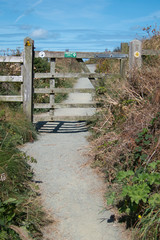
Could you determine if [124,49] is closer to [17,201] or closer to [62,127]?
[62,127]

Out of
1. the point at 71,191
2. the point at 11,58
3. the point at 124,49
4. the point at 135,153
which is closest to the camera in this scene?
the point at 135,153

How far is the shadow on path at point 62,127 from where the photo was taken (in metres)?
9.19

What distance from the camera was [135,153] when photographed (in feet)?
15.4

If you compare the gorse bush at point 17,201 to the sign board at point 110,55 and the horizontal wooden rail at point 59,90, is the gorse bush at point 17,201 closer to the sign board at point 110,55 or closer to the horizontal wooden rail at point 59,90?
the horizontal wooden rail at point 59,90

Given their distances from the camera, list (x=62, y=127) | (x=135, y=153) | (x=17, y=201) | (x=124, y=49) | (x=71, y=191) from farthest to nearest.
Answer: (x=62, y=127) → (x=124, y=49) → (x=71, y=191) → (x=135, y=153) → (x=17, y=201)

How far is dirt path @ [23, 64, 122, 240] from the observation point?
149 inches

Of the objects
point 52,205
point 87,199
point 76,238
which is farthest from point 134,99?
point 76,238

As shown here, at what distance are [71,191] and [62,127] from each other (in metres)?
4.91

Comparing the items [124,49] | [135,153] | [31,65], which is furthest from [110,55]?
[135,153]

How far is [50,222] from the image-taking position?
397cm

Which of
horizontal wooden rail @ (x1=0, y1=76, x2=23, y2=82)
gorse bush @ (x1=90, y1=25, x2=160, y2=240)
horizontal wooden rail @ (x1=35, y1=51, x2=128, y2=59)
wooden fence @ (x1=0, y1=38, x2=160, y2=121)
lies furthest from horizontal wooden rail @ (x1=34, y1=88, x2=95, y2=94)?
gorse bush @ (x1=90, y1=25, x2=160, y2=240)

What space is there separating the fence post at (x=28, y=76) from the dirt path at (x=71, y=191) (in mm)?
934

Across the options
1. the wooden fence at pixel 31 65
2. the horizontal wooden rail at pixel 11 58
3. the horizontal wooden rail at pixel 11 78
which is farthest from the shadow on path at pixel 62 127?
the horizontal wooden rail at pixel 11 58

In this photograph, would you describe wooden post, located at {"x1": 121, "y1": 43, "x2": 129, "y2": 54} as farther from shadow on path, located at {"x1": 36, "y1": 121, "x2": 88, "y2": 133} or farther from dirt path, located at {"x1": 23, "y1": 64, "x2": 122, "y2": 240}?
dirt path, located at {"x1": 23, "y1": 64, "x2": 122, "y2": 240}
